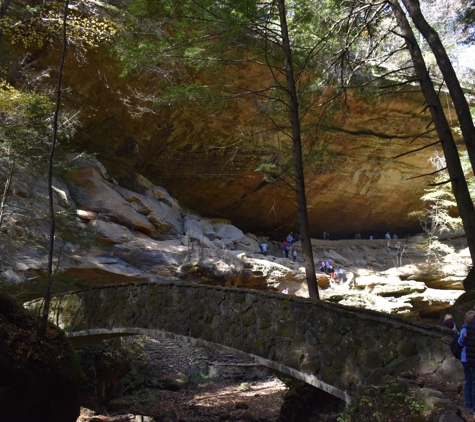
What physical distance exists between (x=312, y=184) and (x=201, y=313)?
654 inches

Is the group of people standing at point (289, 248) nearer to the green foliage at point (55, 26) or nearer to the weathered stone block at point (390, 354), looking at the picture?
the green foliage at point (55, 26)

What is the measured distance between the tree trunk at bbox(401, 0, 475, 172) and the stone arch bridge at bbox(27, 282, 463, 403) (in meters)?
2.74

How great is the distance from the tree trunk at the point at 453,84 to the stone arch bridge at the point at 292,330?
2.74m

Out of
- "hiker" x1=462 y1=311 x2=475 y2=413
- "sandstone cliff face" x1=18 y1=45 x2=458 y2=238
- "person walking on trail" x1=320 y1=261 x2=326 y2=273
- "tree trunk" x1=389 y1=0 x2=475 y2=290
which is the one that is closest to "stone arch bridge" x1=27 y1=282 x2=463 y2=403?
"hiker" x1=462 y1=311 x2=475 y2=413

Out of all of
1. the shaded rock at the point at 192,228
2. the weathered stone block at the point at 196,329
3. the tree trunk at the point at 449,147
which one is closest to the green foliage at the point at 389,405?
the tree trunk at the point at 449,147

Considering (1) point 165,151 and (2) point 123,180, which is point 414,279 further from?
(2) point 123,180

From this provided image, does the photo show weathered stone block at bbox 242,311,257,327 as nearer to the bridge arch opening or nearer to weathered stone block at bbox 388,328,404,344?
the bridge arch opening

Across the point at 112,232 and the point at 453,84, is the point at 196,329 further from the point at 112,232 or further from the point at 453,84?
the point at 112,232

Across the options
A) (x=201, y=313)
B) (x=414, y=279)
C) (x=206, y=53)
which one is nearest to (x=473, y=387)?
(x=201, y=313)

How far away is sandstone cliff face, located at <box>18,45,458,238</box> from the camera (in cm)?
1595

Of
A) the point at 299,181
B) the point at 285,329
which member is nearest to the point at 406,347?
the point at 285,329

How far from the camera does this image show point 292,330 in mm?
5668

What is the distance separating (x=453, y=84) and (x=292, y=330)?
14.2 feet

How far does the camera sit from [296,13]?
8.48 metres
